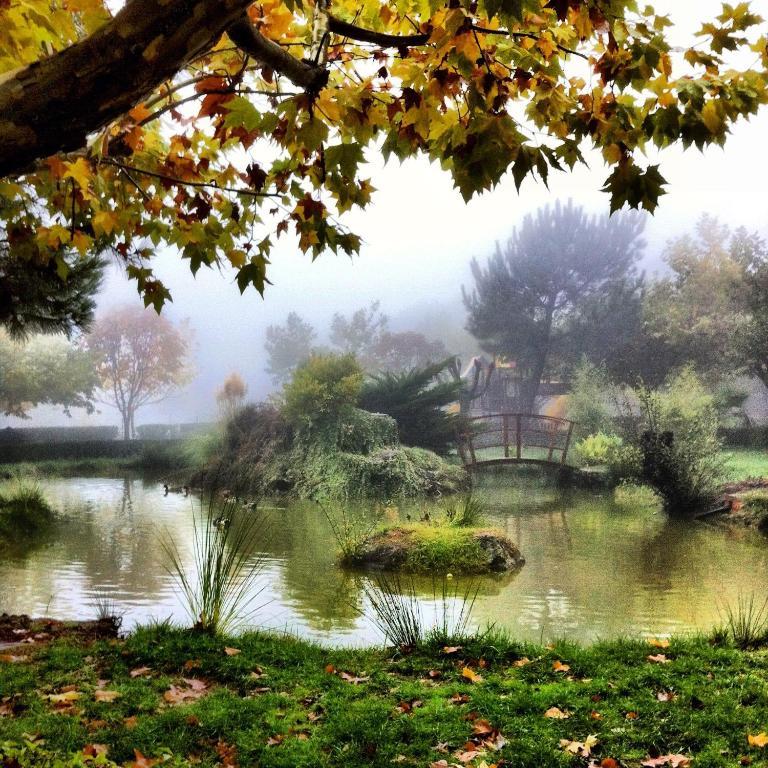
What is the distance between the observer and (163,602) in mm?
5004

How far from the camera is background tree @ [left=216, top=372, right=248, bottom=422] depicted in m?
12.2

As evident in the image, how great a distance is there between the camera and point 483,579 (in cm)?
545

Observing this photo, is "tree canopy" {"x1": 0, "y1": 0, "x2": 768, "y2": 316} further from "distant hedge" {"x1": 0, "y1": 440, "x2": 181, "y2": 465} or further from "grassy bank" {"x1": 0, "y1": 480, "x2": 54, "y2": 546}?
"distant hedge" {"x1": 0, "y1": 440, "x2": 181, "y2": 465}

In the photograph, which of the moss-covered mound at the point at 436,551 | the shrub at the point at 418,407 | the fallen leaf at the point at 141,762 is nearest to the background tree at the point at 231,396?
the shrub at the point at 418,407

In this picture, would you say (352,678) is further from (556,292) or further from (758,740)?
(556,292)

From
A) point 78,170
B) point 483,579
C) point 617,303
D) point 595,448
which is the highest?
point 617,303

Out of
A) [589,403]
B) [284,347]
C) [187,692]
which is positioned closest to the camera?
[187,692]

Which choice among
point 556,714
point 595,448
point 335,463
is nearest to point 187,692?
point 556,714

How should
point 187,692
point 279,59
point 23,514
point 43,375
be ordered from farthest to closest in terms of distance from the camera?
point 43,375
point 23,514
point 187,692
point 279,59

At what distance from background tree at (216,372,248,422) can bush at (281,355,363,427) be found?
956 mm

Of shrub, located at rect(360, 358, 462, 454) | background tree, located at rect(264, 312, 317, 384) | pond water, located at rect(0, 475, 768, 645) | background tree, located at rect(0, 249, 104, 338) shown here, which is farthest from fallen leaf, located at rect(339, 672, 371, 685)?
background tree, located at rect(264, 312, 317, 384)

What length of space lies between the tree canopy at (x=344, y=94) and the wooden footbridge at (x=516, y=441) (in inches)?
371

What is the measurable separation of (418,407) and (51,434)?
8279mm

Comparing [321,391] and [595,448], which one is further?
[595,448]
